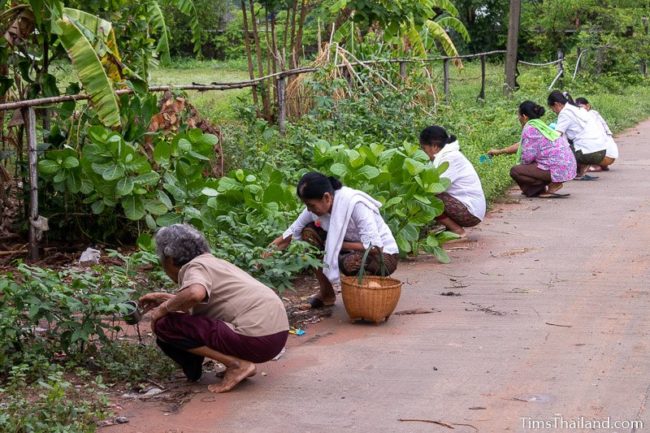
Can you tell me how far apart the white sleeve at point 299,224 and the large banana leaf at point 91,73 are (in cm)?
238

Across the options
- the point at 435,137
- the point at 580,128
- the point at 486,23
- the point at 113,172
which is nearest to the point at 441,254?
the point at 435,137

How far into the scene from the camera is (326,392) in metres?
6.14

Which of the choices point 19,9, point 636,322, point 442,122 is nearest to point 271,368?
point 636,322

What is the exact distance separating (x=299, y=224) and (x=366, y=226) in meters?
0.56

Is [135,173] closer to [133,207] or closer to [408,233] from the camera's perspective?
[133,207]

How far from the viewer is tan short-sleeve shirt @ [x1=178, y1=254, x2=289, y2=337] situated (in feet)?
20.1

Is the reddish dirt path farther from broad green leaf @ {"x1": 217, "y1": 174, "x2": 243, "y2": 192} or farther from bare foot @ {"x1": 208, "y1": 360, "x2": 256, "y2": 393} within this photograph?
broad green leaf @ {"x1": 217, "y1": 174, "x2": 243, "y2": 192}

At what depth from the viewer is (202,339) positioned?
6055mm

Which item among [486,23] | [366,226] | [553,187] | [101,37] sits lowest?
[553,187]

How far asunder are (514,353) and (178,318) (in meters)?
2.29

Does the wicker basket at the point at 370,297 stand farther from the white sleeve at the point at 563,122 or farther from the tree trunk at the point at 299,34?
the tree trunk at the point at 299,34

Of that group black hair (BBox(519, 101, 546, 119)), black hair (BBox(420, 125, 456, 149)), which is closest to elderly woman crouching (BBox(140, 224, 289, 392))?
black hair (BBox(420, 125, 456, 149))

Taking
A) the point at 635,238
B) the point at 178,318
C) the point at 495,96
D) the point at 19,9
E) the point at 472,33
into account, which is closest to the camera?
the point at 178,318

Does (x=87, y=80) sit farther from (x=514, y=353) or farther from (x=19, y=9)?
(x=514, y=353)
